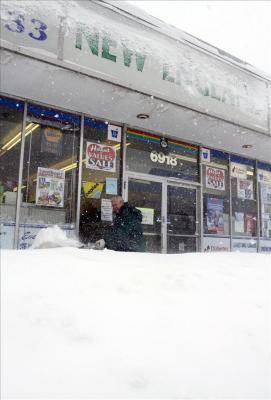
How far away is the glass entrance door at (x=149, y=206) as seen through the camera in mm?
8289

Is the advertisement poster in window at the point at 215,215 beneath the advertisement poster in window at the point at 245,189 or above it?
beneath

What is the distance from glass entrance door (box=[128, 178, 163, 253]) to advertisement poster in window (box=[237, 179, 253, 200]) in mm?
2676

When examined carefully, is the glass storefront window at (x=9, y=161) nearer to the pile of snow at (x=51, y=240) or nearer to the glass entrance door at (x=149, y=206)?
the glass entrance door at (x=149, y=206)

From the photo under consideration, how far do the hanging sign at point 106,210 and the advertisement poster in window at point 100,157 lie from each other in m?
0.64

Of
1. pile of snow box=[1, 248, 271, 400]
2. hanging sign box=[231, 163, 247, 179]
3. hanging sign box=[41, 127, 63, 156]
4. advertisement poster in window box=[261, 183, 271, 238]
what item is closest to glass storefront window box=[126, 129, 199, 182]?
hanging sign box=[231, 163, 247, 179]

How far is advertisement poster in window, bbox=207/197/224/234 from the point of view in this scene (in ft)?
31.4

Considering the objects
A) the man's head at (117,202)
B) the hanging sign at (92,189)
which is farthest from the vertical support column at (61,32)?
the hanging sign at (92,189)

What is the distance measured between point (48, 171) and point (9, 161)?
2.39 feet

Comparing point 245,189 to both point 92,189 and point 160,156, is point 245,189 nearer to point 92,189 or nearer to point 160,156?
point 160,156

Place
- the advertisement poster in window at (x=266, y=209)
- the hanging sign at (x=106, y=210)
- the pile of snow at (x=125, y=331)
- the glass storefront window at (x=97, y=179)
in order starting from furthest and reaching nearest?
the advertisement poster in window at (x=266, y=209), the hanging sign at (x=106, y=210), the glass storefront window at (x=97, y=179), the pile of snow at (x=125, y=331)

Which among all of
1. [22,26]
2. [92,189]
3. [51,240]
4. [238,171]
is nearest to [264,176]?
[238,171]

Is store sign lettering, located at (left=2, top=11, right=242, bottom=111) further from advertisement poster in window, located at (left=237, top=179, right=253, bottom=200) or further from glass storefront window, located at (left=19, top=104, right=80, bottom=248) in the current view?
advertisement poster in window, located at (left=237, top=179, right=253, bottom=200)

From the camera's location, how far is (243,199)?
34.2ft

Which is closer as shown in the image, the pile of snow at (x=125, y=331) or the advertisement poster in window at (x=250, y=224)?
the pile of snow at (x=125, y=331)
